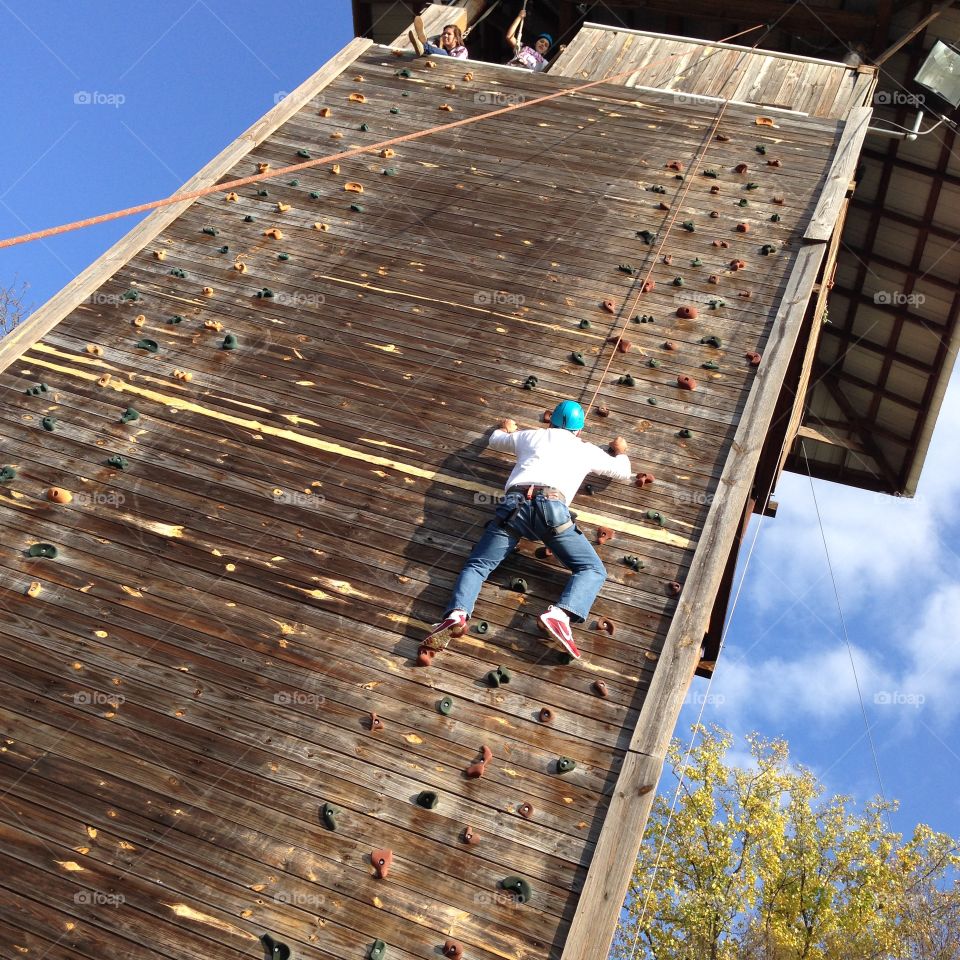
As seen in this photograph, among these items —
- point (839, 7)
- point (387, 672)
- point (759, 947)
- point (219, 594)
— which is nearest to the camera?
point (387, 672)

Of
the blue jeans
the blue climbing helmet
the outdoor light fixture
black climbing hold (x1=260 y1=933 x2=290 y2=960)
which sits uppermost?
the outdoor light fixture

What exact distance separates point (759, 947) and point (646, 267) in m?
18.1

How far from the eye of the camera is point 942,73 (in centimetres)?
1683

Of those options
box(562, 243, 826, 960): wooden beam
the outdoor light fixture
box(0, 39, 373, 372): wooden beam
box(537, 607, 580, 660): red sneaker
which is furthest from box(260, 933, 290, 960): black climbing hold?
the outdoor light fixture

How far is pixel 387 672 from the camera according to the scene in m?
7.95

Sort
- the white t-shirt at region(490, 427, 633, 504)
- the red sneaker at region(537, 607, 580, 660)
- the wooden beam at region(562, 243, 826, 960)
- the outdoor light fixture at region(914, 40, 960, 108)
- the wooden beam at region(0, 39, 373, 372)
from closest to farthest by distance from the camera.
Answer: the wooden beam at region(562, 243, 826, 960) < the red sneaker at region(537, 607, 580, 660) < the white t-shirt at region(490, 427, 633, 504) < the wooden beam at region(0, 39, 373, 372) < the outdoor light fixture at region(914, 40, 960, 108)

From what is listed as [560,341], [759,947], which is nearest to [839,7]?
[560,341]

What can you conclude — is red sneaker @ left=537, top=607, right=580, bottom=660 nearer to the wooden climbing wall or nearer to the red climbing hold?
the wooden climbing wall

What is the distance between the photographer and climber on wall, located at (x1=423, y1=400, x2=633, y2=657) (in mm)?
7969

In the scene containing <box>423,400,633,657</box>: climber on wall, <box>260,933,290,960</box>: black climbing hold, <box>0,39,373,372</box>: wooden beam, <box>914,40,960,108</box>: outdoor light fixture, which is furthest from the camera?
<box>914,40,960,108</box>: outdoor light fixture

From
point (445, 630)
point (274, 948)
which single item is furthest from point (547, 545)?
point (274, 948)

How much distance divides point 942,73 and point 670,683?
1274 centimetres

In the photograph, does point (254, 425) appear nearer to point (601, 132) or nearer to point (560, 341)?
point (560, 341)

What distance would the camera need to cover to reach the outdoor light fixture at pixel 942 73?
16.7 m
